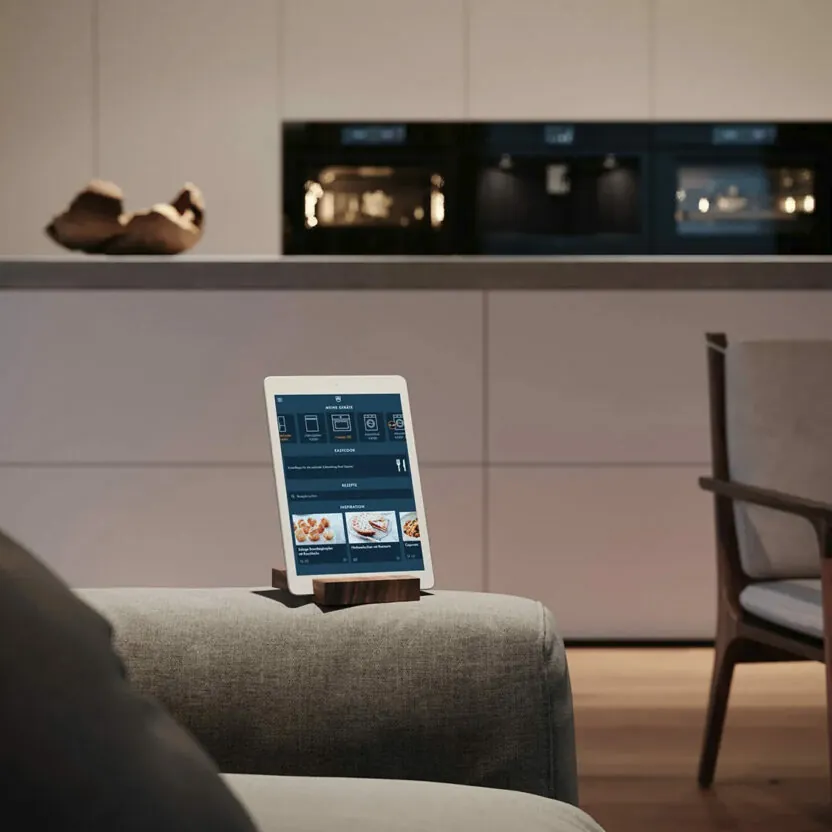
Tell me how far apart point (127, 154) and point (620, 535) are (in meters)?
2.80

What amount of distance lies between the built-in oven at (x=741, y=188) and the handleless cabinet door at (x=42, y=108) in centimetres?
226

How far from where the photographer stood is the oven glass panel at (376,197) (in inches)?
200

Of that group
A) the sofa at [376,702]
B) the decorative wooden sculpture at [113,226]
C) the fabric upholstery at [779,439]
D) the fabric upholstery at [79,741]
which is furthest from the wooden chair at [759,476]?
the fabric upholstery at [79,741]

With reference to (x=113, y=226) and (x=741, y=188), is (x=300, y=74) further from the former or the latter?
(x=113, y=226)

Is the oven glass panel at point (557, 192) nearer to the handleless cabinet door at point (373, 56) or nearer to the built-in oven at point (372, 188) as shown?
the built-in oven at point (372, 188)

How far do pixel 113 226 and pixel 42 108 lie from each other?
2.15 meters

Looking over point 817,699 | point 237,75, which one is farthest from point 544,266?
point 237,75

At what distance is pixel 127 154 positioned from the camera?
5.04 metres

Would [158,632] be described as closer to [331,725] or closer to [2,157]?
[331,725]

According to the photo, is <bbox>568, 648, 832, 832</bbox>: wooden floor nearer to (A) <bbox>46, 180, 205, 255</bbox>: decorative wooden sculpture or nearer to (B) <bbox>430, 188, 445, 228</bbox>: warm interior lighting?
(A) <bbox>46, 180, 205, 255</bbox>: decorative wooden sculpture

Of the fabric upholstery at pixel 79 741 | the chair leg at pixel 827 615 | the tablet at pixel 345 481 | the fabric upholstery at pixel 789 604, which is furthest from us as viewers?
the fabric upholstery at pixel 789 604

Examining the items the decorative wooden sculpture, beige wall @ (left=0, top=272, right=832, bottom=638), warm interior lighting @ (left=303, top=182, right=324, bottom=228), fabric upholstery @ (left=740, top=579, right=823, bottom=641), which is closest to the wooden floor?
beige wall @ (left=0, top=272, right=832, bottom=638)

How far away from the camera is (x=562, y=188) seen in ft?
16.7

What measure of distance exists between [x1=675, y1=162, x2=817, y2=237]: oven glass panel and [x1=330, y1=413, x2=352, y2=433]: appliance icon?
3931 mm
